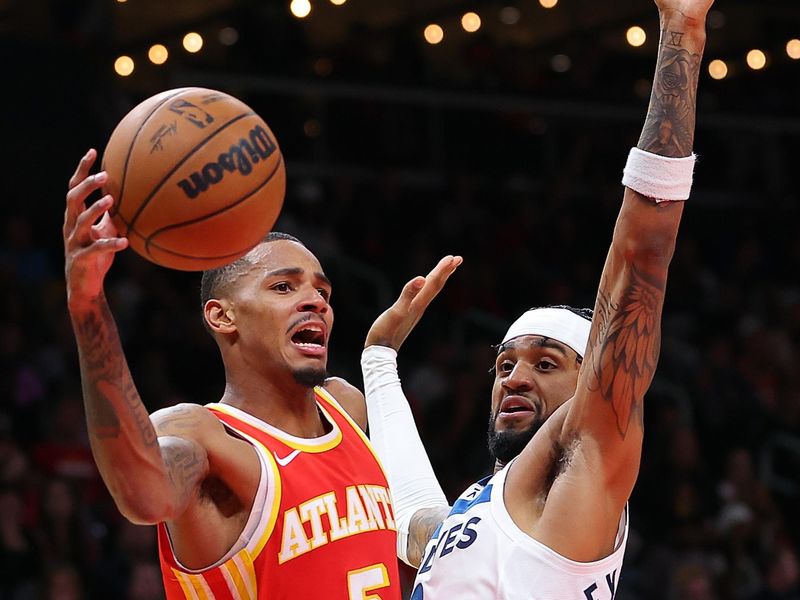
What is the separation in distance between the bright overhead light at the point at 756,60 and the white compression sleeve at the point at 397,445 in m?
10.8

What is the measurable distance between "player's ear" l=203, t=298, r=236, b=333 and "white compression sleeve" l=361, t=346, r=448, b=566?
26.6 inches

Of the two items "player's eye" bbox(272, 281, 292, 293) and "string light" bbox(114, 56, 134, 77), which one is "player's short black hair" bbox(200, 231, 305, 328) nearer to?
"player's eye" bbox(272, 281, 292, 293)

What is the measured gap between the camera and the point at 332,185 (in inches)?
458

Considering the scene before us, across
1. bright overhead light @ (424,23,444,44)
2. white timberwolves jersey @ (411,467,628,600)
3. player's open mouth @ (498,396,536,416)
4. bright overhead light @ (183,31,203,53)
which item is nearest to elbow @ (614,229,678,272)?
white timberwolves jersey @ (411,467,628,600)

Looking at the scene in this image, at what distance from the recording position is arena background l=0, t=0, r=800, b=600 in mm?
8750

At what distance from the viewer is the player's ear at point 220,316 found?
411 centimetres

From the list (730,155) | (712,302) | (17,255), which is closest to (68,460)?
(17,255)

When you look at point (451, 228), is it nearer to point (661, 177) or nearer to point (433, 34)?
point (433, 34)

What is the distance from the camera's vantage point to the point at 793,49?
14.1 metres

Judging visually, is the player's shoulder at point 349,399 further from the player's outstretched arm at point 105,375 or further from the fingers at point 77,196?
the fingers at point 77,196

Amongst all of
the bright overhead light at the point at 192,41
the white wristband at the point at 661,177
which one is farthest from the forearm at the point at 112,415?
the bright overhead light at the point at 192,41

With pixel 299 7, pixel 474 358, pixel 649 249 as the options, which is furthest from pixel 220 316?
pixel 299 7

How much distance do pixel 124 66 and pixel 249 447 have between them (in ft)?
31.2

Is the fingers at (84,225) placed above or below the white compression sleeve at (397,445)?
above
